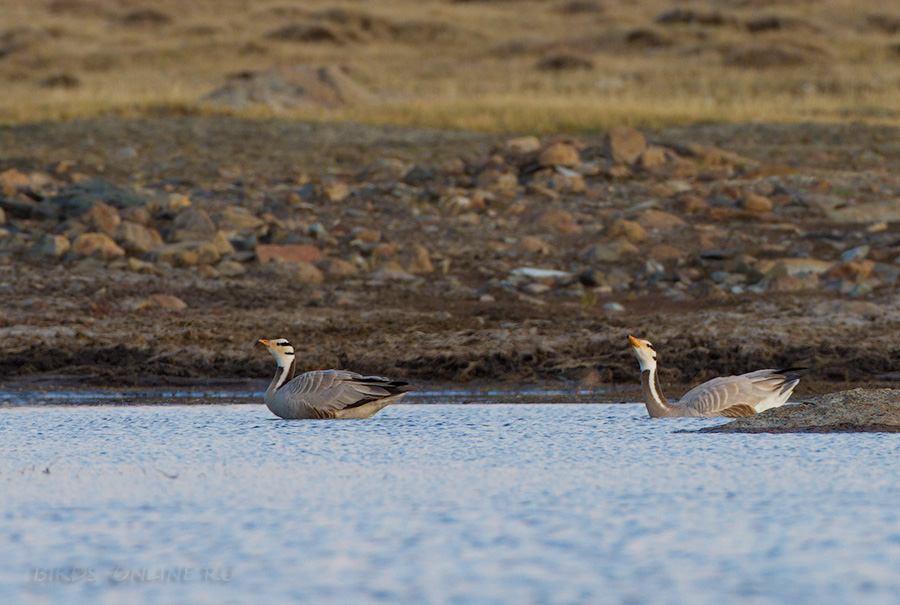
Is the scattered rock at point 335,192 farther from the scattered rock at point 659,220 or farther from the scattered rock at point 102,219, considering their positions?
the scattered rock at point 659,220

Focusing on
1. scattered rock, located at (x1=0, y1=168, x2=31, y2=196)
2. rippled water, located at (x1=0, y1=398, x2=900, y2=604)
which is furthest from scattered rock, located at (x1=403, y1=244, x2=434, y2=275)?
rippled water, located at (x1=0, y1=398, x2=900, y2=604)

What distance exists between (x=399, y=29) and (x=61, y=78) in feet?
45.3

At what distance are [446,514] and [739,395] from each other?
10.4ft

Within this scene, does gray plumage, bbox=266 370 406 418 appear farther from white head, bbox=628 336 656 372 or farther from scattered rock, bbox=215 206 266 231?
scattered rock, bbox=215 206 266 231

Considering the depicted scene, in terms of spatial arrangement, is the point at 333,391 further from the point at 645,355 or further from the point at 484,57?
the point at 484,57

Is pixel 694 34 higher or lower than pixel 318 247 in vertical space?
higher

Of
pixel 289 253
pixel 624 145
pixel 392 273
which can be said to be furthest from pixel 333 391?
pixel 624 145

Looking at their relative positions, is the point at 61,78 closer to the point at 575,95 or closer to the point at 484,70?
the point at 484,70

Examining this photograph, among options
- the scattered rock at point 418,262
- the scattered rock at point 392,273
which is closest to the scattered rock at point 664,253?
the scattered rock at point 418,262

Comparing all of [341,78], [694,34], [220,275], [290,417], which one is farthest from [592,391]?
[694,34]

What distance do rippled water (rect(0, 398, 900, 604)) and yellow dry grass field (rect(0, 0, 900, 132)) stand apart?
594 inches

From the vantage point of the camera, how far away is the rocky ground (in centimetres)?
966

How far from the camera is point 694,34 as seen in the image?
131 feet

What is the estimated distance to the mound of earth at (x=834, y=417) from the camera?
21.3 feet
